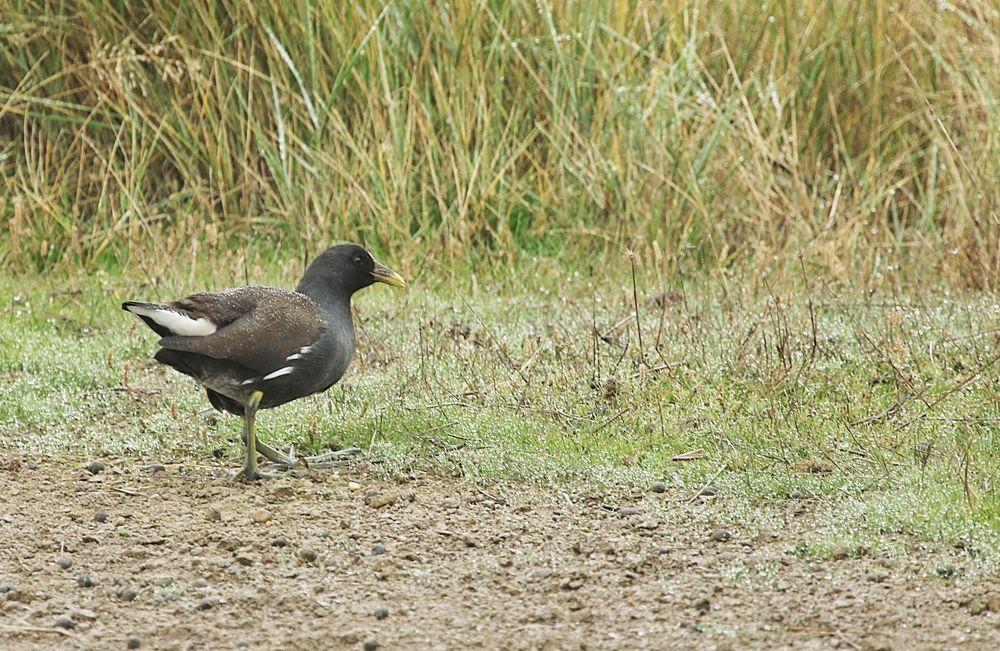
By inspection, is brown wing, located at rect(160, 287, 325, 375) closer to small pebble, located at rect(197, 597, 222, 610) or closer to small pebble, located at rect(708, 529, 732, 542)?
small pebble, located at rect(197, 597, 222, 610)

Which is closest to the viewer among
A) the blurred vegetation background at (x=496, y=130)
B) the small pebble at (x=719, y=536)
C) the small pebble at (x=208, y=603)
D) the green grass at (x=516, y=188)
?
the small pebble at (x=208, y=603)

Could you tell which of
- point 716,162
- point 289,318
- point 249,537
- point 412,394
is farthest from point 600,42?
point 249,537

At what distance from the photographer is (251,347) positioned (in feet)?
16.5

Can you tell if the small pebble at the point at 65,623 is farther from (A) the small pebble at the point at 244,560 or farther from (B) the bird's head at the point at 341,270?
(B) the bird's head at the point at 341,270

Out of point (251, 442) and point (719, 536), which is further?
point (251, 442)

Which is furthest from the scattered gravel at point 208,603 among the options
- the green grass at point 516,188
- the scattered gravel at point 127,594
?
the green grass at point 516,188

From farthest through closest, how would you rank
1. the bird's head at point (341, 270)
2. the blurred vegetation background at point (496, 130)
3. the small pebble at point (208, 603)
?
the blurred vegetation background at point (496, 130) < the bird's head at point (341, 270) < the small pebble at point (208, 603)

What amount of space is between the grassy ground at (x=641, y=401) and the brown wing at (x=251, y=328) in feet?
1.92

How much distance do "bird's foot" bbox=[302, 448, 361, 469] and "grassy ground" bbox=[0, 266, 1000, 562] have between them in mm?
82

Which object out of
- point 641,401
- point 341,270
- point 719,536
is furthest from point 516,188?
point 719,536

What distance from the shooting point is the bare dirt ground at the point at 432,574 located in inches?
149

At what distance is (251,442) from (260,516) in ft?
1.53

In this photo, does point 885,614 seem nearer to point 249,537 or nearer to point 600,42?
point 249,537

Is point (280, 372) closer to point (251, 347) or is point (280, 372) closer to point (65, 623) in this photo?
point (251, 347)
